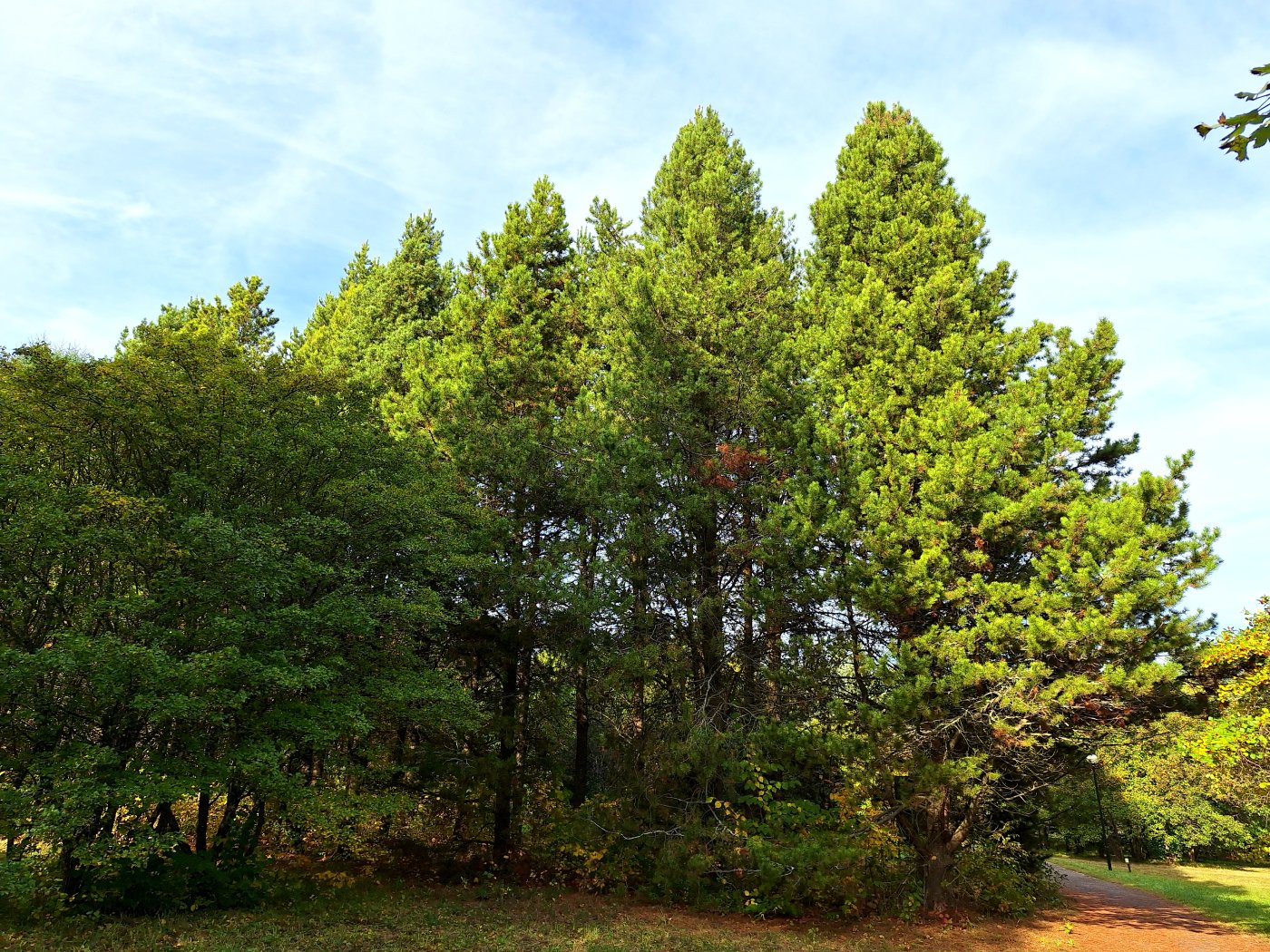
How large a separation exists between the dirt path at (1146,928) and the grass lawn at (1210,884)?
0.72 meters

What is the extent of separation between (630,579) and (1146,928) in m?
11.8

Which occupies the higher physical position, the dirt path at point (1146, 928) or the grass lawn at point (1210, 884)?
the dirt path at point (1146, 928)

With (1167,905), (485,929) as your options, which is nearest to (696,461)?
(485,929)

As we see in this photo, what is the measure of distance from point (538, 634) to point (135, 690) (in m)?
7.41

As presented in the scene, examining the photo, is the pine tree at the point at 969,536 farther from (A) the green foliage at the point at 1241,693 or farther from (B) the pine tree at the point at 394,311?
(B) the pine tree at the point at 394,311

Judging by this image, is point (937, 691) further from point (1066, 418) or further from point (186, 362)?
point (186, 362)

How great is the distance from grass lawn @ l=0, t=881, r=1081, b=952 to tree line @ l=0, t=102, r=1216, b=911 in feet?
2.28

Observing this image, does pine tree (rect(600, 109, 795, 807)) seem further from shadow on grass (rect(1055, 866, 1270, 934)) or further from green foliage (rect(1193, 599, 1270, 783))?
shadow on grass (rect(1055, 866, 1270, 934))

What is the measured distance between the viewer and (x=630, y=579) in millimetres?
15445

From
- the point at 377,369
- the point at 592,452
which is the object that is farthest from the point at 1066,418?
the point at 377,369

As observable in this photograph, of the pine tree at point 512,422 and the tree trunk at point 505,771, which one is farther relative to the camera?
the pine tree at point 512,422

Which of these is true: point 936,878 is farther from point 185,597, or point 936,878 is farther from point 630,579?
point 185,597

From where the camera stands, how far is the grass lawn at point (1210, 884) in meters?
15.8

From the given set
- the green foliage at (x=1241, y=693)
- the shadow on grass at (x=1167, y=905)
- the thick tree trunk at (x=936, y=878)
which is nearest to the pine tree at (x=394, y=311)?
the thick tree trunk at (x=936, y=878)
